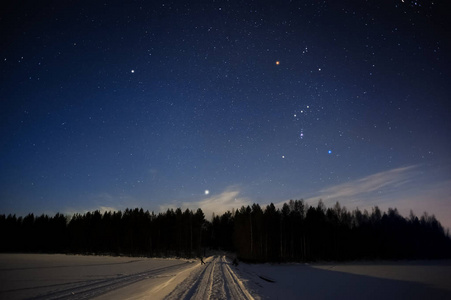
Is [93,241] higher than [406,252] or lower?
higher

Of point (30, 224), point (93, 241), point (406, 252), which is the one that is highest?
point (30, 224)

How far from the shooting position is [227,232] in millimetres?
96625

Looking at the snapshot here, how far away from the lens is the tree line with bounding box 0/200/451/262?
55656mm

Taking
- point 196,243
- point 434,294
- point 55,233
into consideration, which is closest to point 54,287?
point 434,294

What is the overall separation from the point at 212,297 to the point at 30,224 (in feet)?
317

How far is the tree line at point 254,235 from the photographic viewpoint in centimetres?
5566

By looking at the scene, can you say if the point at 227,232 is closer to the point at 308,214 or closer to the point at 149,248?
the point at 149,248

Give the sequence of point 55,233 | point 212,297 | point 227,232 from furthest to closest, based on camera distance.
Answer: point 227,232
point 55,233
point 212,297

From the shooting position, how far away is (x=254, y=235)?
55562 millimetres

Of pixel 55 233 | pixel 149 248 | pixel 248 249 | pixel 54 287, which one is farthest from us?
pixel 55 233

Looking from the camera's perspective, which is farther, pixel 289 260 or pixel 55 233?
pixel 55 233

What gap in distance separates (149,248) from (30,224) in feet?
155

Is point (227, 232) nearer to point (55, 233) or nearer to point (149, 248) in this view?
point (149, 248)

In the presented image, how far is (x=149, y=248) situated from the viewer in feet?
214
